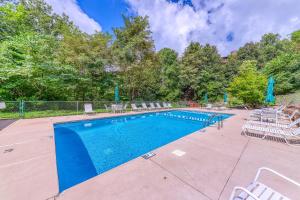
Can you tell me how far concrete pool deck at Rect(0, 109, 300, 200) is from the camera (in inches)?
79.3

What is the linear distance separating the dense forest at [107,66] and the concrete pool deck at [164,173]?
835 centimetres

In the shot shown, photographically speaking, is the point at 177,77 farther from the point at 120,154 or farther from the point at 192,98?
the point at 120,154

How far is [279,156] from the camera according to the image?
10.8 ft

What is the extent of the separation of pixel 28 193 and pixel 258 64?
32.5 m

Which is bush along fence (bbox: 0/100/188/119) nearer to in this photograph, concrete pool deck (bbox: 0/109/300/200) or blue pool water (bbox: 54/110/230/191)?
blue pool water (bbox: 54/110/230/191)

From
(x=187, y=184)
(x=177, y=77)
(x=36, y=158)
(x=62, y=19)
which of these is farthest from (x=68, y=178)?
(x=62, y=19)

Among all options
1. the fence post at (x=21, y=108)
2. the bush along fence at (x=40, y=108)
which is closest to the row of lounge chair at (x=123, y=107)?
the bush along fence at (x=40, y=108)

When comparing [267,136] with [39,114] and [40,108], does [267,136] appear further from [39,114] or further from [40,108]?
[40,108]

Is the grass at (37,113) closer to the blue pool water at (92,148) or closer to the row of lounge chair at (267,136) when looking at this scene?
the blue pool water at (92,148)

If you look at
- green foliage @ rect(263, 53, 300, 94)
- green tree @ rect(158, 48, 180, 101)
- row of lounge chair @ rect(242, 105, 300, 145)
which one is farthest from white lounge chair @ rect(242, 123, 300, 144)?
green foliage @ rect(263, 53, 300, 94)

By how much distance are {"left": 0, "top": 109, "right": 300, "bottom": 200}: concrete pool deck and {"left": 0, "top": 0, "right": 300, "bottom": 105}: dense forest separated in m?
8.35

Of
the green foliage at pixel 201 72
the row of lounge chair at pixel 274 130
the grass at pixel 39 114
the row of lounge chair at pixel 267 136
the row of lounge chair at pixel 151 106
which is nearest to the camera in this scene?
the row of lounge chair at pixel 267 136

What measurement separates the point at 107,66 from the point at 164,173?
41.8ft

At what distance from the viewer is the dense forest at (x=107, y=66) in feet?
33.6
